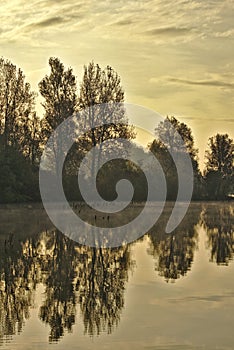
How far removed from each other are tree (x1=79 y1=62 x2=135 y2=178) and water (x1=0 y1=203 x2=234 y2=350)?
39.7m

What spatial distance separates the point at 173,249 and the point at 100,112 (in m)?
44.3

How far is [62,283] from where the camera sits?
15148 mm

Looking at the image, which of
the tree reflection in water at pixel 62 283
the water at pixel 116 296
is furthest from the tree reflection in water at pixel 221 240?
the tree reflection in water at pixel 62 283

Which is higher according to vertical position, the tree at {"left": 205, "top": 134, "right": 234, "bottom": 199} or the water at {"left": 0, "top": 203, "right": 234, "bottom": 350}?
the tree at {"left": 205, "top": 134, "right": 234, "bottom": 199}

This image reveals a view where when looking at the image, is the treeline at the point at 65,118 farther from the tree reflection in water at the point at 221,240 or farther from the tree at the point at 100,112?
the tree reflection in water at the point at 221,240

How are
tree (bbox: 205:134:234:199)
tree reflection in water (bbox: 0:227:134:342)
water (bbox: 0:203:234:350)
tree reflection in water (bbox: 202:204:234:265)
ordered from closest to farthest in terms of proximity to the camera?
water (bbox: 0:203:234:350), tree reflection in water (bbox: 0:227:134:342), tree reflection in water (bbox: 202:204:234:265), tree (bbox: 205:134:234:199)

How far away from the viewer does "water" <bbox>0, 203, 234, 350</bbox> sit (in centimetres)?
1018

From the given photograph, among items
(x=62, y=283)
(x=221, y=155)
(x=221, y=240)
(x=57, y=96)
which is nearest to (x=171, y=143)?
(x=221, y=155)

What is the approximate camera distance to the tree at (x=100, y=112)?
64.1 metres

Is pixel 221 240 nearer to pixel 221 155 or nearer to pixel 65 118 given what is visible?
pixel 65 118

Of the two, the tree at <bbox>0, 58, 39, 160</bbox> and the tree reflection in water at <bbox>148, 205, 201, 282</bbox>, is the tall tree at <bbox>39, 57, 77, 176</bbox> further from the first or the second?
the tree reflection in water at <bbox>148, 205, 201, 282</bbox>

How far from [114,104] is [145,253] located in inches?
1831

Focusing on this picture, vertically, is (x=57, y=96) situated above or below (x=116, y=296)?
above

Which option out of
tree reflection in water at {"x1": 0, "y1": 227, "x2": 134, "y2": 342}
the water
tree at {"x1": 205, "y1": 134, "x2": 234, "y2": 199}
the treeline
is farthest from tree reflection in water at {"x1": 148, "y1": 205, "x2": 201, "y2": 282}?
tree at {"x1": 205, "y1": 134, "x2": 234, "y2": 199}
